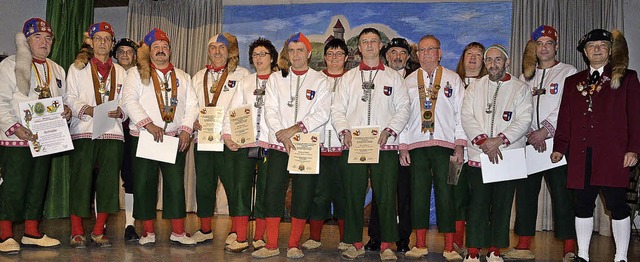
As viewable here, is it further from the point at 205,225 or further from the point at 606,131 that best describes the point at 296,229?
the point at 606,131

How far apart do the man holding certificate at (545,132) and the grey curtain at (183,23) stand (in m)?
5.02

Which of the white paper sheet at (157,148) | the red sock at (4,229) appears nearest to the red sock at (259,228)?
the white paper sheet at (157,148)

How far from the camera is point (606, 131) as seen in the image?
200 inches

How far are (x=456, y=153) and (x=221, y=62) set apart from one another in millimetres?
2284

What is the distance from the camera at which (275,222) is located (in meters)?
5.54

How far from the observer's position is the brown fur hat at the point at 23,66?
5574 millimetres

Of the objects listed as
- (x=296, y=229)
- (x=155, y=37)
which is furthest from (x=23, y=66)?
(x=296, y=229)

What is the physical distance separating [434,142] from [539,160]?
2.90 ft

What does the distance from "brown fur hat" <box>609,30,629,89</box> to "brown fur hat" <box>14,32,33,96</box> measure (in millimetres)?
4697

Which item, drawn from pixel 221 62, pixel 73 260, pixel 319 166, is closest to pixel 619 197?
pixel 319 166

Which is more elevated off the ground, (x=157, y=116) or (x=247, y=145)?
(x=157, y=116)

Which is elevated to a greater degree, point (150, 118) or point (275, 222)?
point (150, 118)

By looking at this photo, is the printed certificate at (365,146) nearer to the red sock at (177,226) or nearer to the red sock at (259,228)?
the red sock at (259,228)

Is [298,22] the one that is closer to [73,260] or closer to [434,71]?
[434,71]
